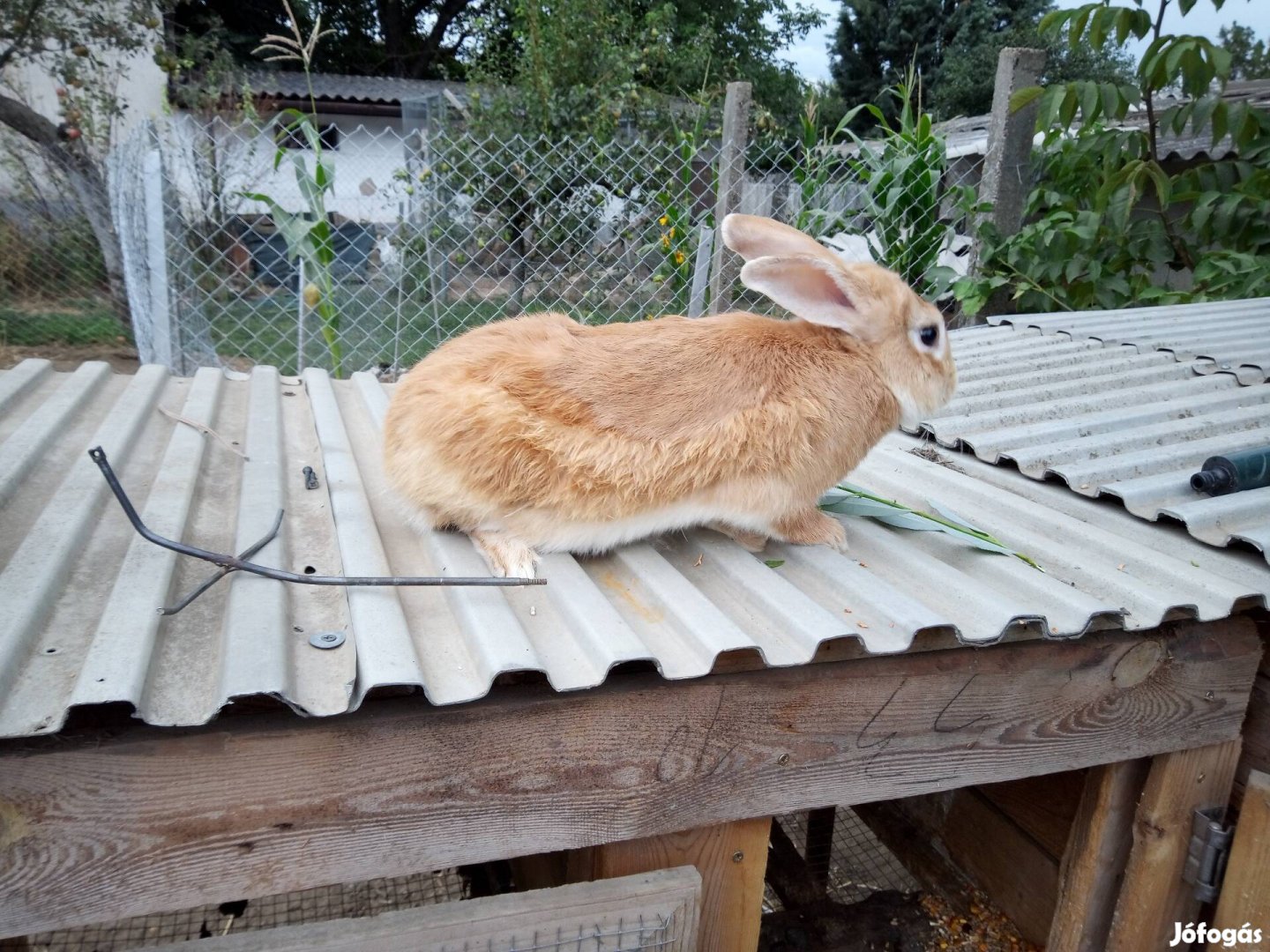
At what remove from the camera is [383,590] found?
5.09ft

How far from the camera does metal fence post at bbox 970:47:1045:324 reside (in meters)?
4.79

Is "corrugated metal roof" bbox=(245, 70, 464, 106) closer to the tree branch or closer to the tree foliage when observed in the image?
the tree branch

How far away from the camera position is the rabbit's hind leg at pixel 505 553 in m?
1.71

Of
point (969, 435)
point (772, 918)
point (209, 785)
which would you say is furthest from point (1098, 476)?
point (209, 785)

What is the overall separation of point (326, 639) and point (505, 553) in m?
0.45

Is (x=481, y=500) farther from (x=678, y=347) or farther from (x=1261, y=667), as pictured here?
(x=1261, y=667)

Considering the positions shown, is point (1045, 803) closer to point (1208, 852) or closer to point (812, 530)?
point (1208, 852)

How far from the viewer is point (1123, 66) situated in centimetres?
2173

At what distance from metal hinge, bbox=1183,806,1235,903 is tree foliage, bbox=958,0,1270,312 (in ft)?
10.8

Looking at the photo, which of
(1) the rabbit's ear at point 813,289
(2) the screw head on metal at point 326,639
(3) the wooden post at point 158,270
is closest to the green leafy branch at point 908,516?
(1) the rabbit's ear at point 813,289

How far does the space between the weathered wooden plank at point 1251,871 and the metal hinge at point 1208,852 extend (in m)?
0.03

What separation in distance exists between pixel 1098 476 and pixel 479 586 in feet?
5.30

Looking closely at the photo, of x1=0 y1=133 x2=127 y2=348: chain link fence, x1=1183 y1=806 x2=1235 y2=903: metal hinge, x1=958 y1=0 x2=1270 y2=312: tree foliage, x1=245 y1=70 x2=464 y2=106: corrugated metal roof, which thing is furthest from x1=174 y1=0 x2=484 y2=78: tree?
x1=1183 y1=806 x2=1235 y2=903: metal hinge

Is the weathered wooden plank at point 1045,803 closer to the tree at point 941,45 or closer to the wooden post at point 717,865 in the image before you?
the wooden post at point 717,865
